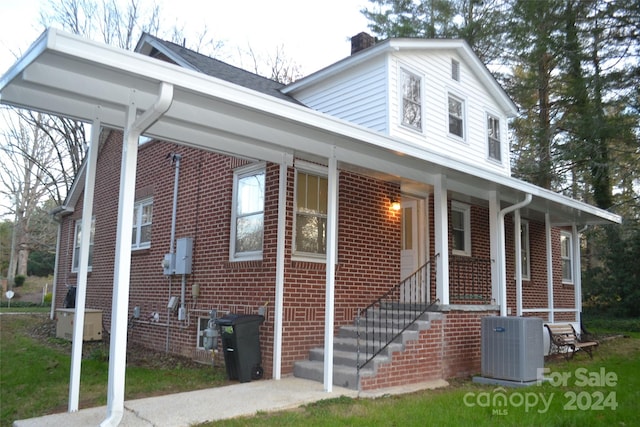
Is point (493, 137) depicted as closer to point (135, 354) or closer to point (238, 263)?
point (238, 263)

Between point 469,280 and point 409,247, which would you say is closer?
point 409,247

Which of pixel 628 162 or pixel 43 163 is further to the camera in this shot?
pixel 43 163

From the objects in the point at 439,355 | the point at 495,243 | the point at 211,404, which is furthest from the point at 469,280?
the point at 211,404

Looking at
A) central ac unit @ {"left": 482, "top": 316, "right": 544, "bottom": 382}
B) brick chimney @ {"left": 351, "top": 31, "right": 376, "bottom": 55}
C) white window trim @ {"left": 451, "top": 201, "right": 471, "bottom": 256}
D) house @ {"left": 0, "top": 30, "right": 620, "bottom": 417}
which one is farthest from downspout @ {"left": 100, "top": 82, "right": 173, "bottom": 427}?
brick chimney @ {"left": 351, "top": 31, "right": 376, "bottom": 55}

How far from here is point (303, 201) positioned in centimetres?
816

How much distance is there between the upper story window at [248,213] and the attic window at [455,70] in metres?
6.07

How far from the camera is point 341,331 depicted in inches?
319

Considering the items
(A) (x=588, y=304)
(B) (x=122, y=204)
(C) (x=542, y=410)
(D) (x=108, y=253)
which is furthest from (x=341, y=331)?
(A) (x=588, y=304)

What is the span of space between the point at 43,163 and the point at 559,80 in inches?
935

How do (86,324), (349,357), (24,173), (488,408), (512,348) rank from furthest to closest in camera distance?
(24,173)
(86,324)
(512,348)
(349,357)
(488,408)

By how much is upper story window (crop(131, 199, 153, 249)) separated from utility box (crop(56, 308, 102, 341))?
5.60 feet

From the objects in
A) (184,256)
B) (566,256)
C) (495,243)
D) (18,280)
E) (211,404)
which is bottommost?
(211,404)

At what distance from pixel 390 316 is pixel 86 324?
6.67 metres

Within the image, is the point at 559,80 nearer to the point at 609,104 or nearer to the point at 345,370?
the point at 609,104
